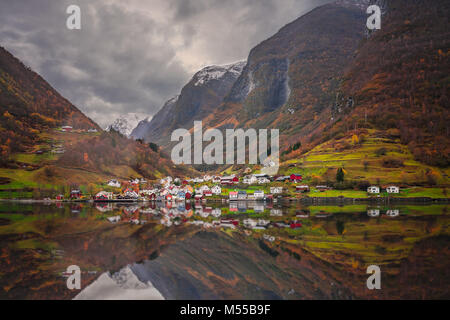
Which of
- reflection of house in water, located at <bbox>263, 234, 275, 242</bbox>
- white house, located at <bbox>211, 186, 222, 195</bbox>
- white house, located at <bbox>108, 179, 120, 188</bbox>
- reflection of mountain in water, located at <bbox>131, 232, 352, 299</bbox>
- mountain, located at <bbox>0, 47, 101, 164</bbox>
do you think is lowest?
white house, located at <bbox>211, 186, 222, 195</bbox>

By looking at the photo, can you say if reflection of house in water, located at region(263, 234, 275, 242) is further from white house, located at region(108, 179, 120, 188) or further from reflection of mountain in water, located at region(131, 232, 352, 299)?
white house, located at region(108, 179, 120, 188)

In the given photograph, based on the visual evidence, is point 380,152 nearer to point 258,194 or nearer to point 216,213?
point 258,194

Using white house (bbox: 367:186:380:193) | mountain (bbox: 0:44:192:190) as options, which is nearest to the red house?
mountain (bbox: 0:44:192:190)

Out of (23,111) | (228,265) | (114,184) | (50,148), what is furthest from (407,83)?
Result: (23,111)

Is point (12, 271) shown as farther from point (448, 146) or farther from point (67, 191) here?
point (448, 146)

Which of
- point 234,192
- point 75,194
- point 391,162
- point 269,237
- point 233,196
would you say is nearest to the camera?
point 269,237

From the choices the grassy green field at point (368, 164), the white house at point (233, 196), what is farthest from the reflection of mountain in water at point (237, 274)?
the grassy green field at point (368, 164)

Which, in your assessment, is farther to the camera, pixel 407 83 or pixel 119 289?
Answer: pixel 407 83

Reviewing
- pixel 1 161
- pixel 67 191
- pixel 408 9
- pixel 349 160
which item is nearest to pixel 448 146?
pixel 349 160
